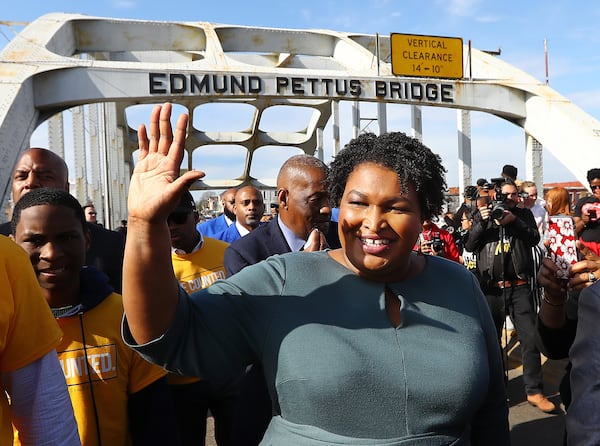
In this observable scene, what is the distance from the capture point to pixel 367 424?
4.14 ft

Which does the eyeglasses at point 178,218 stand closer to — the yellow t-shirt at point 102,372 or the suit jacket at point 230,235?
the yellow t-shirt at point 102,372

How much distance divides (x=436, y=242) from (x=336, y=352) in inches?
165

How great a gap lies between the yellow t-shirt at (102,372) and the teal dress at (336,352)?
612 millimetres

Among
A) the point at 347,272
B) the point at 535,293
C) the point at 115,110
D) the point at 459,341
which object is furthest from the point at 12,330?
the point at 115,110

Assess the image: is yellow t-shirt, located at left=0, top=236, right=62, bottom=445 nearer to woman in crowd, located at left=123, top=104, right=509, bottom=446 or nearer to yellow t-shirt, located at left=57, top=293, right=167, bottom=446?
woman in crowd, located at left=123, top=104, right=509, bottom=446

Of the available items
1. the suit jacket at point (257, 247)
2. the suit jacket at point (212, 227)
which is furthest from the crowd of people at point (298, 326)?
the suit jacket at point (212, 227)

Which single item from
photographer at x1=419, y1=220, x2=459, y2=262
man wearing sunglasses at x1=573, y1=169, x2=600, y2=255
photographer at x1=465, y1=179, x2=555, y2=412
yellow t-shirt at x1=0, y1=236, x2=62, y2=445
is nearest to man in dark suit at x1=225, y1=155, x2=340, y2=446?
yellow t-shirt at x1=0, y1=236, x2=62, y2=445

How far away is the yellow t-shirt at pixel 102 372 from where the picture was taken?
1.69m

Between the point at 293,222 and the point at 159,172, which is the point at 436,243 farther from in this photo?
the point at 159,172

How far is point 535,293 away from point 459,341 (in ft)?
11.5

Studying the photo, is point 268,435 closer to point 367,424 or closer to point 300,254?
point 367,424

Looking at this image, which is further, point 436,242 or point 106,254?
point 436,242

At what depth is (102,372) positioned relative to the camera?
5.68 ft

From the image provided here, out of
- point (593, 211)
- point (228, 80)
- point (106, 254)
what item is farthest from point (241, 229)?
point (228, 80)
